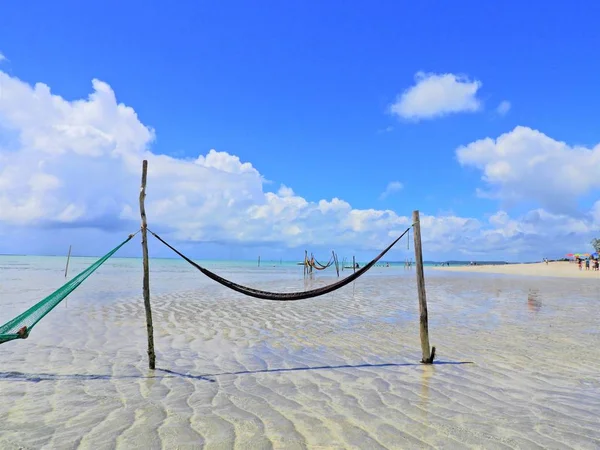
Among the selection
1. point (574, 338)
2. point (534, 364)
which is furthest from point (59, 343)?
point (574, 338)

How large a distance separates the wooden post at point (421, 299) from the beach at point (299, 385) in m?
0.20

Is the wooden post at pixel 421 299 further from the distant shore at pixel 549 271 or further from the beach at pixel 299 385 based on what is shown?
the distant shore at pixel 549 271

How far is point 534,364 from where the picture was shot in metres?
6.24

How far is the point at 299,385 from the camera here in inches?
196

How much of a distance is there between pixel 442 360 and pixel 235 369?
10.3 ft

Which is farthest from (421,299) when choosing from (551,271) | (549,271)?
(549,271)

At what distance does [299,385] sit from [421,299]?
247 centimetres

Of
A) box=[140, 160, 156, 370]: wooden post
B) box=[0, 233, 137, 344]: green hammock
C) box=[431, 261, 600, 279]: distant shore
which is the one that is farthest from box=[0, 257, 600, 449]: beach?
box=[431, 261, 600, 279]: distant shore

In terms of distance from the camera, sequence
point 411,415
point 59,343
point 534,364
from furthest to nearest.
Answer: point 59,343
point 534,364
point 411,415

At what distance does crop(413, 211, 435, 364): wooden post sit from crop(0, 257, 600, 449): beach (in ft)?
0.66

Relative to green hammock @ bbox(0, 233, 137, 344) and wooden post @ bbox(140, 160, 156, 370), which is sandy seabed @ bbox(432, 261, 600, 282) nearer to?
wooden post @ bbox(140, 160, 156, 370)

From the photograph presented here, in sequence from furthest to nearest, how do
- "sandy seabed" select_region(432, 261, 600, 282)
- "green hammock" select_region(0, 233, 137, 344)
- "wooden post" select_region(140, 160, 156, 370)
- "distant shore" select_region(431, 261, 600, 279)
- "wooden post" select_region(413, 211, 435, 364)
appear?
1. "distant shore" select_region(431, 261, 600, 279)
2. "sandy seabed" select_region(432, 261, 600, 282)
3. "wooden post" select_region(413, 211, 435, 364)
4. "wooden post" select_region(140, 160, 156, 370)
5. "green hammock" select_region(0, 233, 137, 344)

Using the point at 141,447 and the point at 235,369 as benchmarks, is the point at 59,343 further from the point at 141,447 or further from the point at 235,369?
the point at 141,447

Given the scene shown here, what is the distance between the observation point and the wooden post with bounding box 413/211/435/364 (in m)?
6.28
